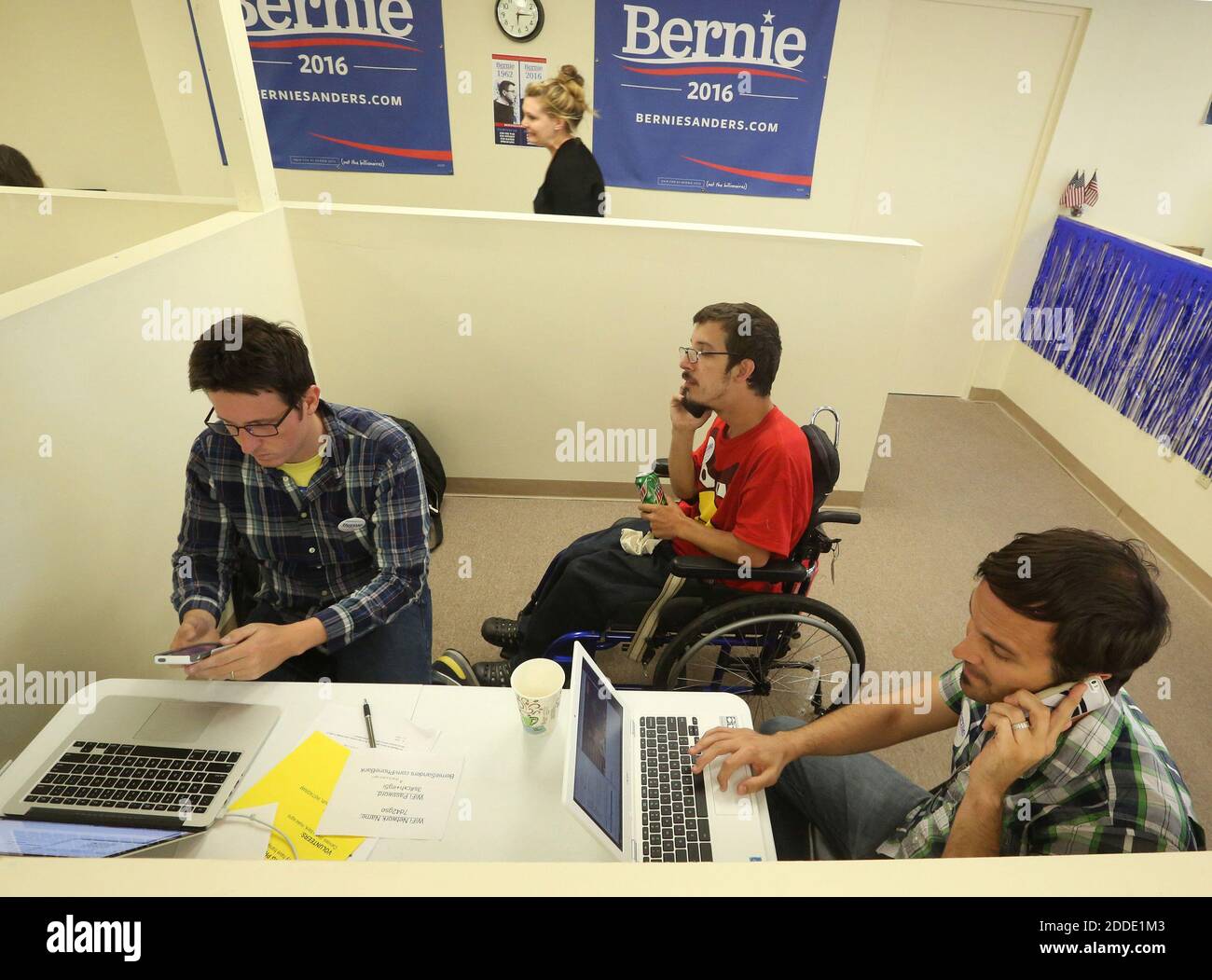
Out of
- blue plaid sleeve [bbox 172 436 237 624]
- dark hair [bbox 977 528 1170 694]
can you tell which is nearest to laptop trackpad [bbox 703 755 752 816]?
dark hair [bbox 977 528 1170 694]

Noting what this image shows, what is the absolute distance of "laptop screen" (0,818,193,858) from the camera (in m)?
0.94

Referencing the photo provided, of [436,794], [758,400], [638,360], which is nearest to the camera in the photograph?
[436,794]

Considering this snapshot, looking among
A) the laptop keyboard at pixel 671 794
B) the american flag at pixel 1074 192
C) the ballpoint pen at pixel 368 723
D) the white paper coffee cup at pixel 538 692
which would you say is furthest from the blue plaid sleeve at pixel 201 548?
the american flag at pixel 1074 192

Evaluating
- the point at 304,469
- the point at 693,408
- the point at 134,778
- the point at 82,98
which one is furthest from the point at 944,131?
the point at 82,98

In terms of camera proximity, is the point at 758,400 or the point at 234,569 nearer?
the point at 234,569

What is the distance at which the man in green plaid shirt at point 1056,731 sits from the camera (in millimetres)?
916

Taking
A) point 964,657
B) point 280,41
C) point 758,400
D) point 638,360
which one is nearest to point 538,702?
point 964,657

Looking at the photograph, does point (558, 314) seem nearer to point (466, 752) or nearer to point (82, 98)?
point (466, 752)

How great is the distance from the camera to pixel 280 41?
3.43 metres

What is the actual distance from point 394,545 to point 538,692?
56cm

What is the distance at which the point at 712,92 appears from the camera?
3.60 m

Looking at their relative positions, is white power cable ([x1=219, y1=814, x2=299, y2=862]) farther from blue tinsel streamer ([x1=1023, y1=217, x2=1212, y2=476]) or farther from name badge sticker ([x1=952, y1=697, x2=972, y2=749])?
blue tinsel streamer ([x1=1023, y1=217, x2=1212, y2=476])
